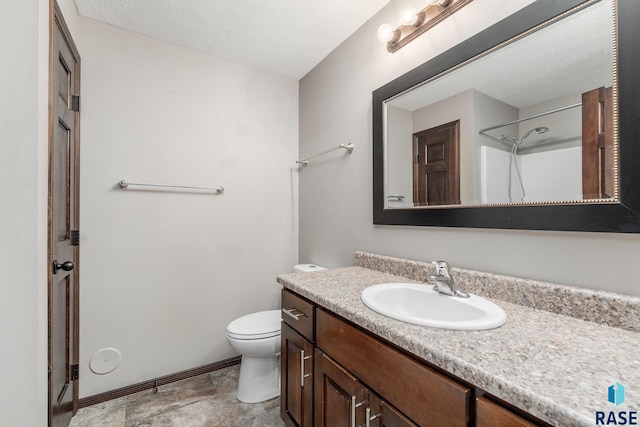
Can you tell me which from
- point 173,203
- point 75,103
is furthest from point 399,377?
point 75,103

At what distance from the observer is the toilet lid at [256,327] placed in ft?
5.36

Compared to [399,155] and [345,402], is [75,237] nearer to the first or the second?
[345,402]

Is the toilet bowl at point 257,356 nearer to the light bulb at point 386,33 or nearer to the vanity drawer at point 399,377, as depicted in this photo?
the vanity drawer at point 399,377

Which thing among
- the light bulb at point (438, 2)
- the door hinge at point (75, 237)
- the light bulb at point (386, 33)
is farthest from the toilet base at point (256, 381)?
the light bulb at point (438, 2)

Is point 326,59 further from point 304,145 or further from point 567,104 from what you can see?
point 567,104

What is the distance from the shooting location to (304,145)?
7.70ft

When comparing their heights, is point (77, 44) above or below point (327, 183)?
above

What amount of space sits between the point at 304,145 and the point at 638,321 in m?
2.08

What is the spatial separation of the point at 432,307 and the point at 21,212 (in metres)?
1.53

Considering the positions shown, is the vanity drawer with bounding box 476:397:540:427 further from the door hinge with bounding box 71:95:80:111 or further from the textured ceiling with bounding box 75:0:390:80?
the door hinge with bounding box 71:95:80:111

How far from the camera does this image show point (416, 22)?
133 cm

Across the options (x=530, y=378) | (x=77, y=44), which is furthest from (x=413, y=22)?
(x=77, y=44)

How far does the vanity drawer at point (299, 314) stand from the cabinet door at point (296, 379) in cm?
3

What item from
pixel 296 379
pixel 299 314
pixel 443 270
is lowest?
pixel 296 379
